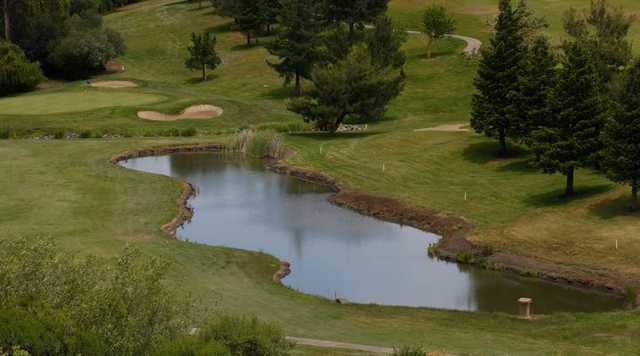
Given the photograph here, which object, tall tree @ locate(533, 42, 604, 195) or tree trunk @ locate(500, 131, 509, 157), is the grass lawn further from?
tall tree @ locate(533, 42, 604, 195)

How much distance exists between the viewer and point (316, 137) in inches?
2985

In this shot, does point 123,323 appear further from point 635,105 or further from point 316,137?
point 316,137

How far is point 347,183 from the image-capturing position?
203ft

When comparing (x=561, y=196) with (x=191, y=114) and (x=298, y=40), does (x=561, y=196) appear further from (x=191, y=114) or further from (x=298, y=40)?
(x=298, y=40)

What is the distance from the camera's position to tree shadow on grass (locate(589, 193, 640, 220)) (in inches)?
1977

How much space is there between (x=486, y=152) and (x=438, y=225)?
15.7 metres

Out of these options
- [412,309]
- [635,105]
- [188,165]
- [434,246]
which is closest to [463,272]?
[434,246]

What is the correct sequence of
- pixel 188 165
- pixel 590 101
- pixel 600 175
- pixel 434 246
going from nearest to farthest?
pixel 434 246 < pixel 590 101 < pixel 600 175 < pixel 188 165

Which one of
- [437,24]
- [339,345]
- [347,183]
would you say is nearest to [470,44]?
[437,24]

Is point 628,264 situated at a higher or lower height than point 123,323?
lower

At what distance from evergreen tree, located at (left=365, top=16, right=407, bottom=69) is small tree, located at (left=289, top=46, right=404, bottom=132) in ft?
32.6

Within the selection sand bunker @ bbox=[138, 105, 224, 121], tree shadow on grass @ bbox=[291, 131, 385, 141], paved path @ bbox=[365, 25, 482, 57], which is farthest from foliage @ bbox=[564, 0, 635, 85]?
sand bunker @ bbox=[138, 105, 224, 121]

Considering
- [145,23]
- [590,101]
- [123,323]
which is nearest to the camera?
[123,323]

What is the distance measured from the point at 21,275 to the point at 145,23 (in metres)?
105
